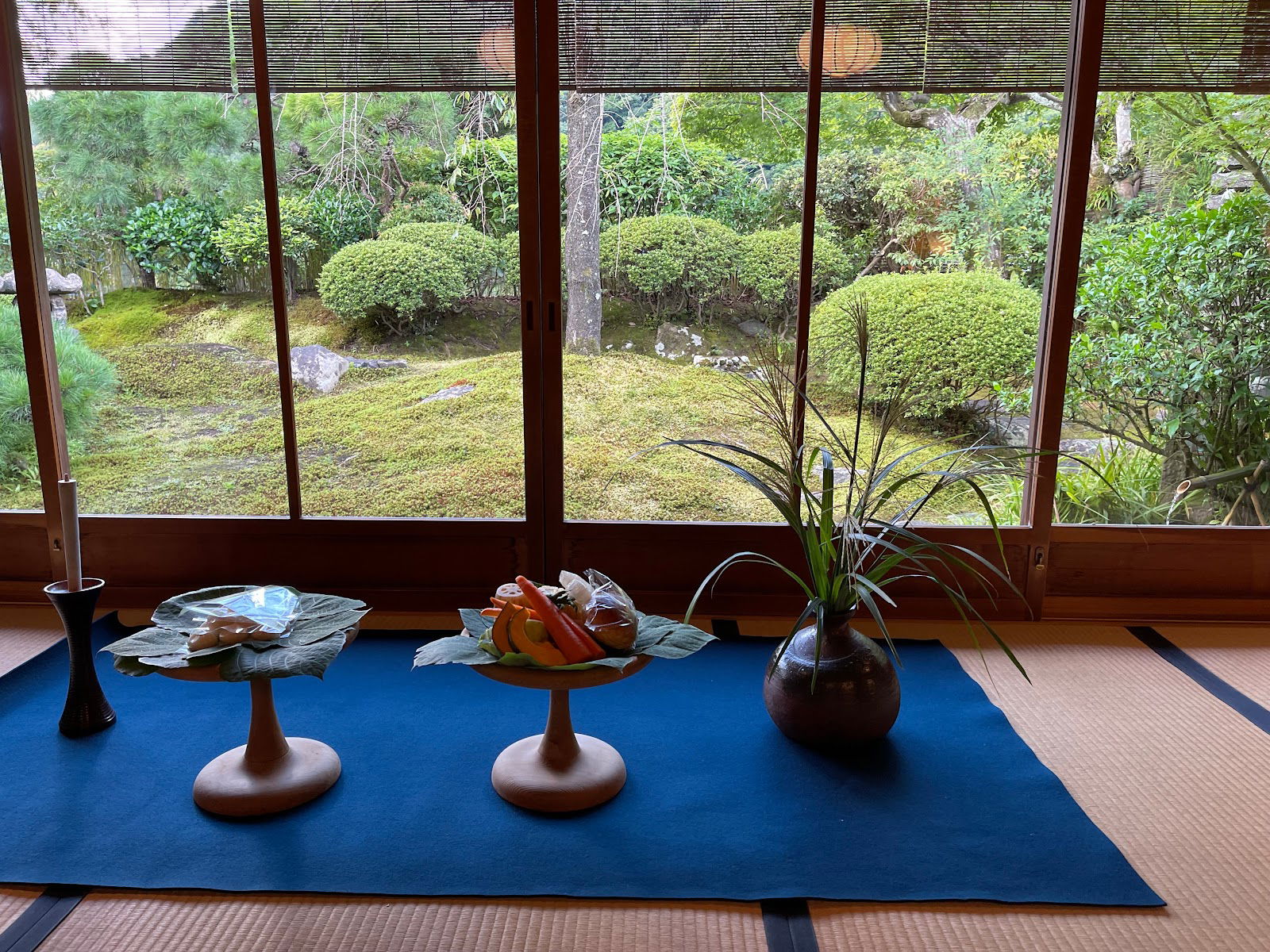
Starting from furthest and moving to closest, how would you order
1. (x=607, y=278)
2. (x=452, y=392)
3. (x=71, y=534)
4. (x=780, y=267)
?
(x=452, y=392), (x=607, y=278), (x=780, y=267), (x=71, y=534)

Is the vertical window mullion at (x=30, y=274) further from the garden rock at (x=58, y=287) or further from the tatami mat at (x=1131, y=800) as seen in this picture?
the tatami mat at (x=1131, y=800)

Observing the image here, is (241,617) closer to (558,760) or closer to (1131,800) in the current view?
(558,760)

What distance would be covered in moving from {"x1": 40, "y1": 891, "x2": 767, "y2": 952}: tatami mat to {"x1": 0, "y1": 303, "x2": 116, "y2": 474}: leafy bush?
2118mm

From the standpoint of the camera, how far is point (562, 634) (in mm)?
1846

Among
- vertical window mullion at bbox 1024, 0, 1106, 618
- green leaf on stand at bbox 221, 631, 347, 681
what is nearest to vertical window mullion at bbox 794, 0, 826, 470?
vertical window mullion at bbox 1024, 0, 1106, 618

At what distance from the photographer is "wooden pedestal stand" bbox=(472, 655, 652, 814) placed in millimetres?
1808

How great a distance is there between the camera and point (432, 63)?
2.77m

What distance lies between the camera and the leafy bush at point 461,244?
3.32 metres

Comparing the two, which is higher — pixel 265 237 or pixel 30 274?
pixel 265 237

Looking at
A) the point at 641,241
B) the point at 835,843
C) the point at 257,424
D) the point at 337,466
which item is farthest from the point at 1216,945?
the point at 257,424

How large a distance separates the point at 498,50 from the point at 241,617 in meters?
1.85

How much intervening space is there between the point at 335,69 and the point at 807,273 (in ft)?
5.21

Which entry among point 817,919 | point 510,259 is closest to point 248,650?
point 817,919

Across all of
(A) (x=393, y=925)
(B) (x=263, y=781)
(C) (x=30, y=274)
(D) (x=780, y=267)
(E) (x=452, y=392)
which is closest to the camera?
(A) (x=393, y=925)
